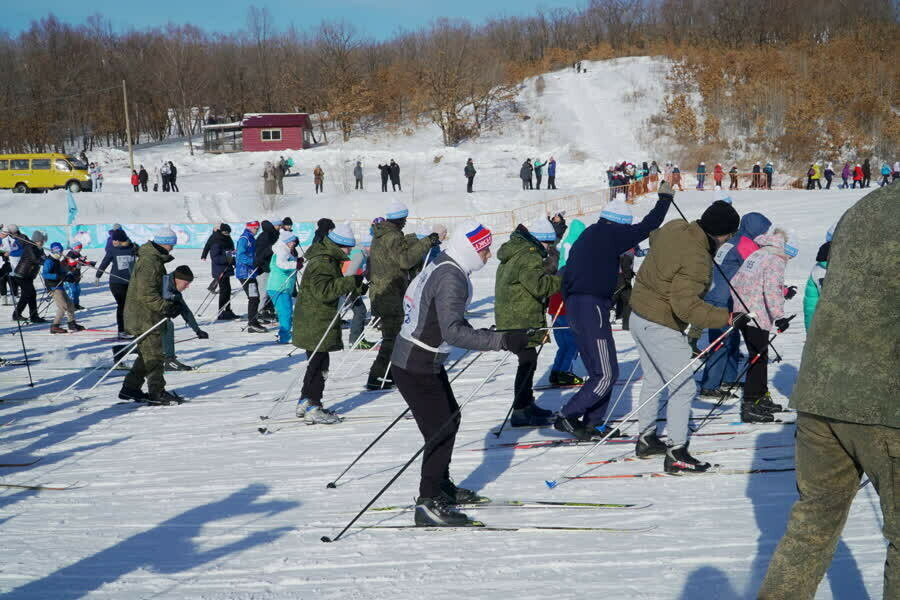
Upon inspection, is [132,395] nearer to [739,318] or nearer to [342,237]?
[342,237]

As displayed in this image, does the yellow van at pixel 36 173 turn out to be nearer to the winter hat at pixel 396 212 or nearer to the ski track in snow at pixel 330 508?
the ski track in snow at pixel 330 508

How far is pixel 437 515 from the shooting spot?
464cm

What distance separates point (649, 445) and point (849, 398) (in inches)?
121

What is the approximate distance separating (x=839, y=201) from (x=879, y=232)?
27.5 meters

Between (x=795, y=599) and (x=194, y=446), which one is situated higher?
(x=795, y=599)

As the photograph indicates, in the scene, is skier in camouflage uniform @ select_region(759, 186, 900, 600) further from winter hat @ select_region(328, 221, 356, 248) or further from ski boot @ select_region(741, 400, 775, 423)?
winter hat @ select_region(328, 221, 356, 248)

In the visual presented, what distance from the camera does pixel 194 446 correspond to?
7.02 metres

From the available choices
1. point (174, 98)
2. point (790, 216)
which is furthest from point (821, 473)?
point (174, 98)

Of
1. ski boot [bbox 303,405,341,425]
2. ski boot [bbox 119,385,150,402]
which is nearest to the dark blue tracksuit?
ski boot [bbox 303,405,341,425]

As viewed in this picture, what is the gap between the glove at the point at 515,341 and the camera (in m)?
4.40

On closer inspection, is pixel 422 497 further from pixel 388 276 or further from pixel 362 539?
pixel 388 276

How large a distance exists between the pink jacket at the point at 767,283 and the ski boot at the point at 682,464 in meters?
1.69

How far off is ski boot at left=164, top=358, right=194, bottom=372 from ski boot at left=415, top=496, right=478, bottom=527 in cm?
666

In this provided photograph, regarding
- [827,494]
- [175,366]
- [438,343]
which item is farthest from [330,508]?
[175,366]
